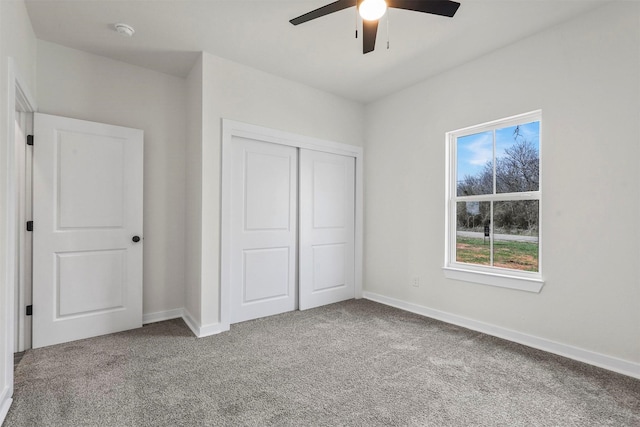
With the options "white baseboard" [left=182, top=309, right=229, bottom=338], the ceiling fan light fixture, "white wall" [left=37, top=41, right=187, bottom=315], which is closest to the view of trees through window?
the ceiling fan light fixture

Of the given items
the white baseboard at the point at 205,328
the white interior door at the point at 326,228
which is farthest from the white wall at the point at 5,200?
the white interior door at the point at 326,228

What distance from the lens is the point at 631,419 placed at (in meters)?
1.78

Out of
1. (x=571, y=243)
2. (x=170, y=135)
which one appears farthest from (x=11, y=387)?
(x=571, y=243)

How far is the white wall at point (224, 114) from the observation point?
3.05m

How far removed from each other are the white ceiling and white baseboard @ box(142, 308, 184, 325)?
8.54 feet

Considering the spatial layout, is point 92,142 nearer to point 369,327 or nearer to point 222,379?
point 222,379

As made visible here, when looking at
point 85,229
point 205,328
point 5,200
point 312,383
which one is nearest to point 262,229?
point 205,328

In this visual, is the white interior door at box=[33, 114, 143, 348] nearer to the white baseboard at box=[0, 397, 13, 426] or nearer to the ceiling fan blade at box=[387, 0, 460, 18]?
the white baseboard at box=[0, 397, 13, 426]

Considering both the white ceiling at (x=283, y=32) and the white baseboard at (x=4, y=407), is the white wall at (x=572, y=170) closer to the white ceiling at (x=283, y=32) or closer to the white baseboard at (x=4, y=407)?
the white ceiling at (x=283, y=32)

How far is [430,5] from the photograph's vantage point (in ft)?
6.18

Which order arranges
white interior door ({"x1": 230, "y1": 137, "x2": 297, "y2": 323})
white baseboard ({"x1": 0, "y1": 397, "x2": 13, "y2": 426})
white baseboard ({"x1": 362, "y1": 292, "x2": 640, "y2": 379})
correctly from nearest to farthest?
white baseboard ({"x1": 0, "y1": 397, "x2": 13, "y2": 426}) < white baseboard ({"x1": 362, "y1": 292, "x2": 640, "y2": 379}) < white interior door ({"x1": 230, "y1": 137, "x2": 297, "y2": 323})

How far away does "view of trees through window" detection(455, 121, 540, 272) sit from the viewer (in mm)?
2863

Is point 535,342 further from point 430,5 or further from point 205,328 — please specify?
point 205,328

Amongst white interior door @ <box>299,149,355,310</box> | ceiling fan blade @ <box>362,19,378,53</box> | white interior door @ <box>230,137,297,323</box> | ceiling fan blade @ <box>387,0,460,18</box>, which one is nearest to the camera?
ceiling fan blade @ <box>387,0,460,18</box>
